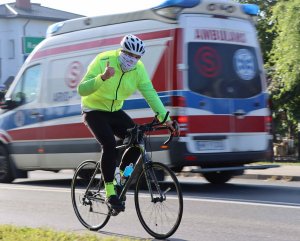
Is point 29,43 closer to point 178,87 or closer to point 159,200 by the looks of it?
point 178,87

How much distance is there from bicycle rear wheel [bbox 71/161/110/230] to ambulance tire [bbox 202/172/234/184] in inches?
187

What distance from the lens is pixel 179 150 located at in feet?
31.8

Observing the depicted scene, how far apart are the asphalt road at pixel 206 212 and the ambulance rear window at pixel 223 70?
1.61 m

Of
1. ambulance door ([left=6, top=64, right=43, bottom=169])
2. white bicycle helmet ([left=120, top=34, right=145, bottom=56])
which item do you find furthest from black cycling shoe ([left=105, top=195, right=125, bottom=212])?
ambulance door ([left=6, top=64, right=43, bottom=169])

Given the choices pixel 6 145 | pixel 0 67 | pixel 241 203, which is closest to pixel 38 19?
pixel 0 67

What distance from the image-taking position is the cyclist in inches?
250

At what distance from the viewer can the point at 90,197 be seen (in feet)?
23.2

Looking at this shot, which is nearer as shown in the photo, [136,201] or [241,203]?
[136,201]

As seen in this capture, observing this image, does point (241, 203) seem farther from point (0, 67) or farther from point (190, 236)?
point (0, 67)

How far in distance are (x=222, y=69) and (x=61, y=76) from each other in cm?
286

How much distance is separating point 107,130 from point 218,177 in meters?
5.55

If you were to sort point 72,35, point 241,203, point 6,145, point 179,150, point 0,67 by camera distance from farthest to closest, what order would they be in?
point 0,67 < point 6,145 < point 72,35 < point 179,150 < point 241,203

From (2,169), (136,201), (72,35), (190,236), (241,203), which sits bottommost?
(2,169)

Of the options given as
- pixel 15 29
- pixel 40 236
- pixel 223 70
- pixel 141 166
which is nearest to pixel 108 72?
pixel 141 166
